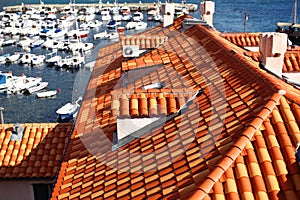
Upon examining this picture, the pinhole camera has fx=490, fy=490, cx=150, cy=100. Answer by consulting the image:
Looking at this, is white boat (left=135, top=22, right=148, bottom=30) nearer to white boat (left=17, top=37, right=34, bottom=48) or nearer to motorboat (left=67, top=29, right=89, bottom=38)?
motorboat (left=67, top=29, right=89, bottom=38)

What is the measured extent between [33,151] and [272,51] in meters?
7.06

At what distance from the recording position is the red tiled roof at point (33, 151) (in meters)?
12.6

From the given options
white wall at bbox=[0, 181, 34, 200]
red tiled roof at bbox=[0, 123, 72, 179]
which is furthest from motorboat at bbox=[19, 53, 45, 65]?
white wall at bbox=[0, 181, 34, 200]

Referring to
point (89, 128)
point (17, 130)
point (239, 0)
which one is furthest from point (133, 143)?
point (239, 0)

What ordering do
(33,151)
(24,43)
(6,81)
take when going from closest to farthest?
1. (33,151)
2. (6,81)
3. (24,43)

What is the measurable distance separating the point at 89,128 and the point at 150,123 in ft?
6.74

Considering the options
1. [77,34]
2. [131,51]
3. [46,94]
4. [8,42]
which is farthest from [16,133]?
[8,42]

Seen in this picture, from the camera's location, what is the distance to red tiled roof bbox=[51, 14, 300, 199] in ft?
20.5

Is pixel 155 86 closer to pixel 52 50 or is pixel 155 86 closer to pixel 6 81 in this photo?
pixel 6 81

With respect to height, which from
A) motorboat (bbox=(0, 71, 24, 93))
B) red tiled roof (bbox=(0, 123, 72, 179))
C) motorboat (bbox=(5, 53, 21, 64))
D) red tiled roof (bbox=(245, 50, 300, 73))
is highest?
red tiled roof (bbox=(245, 50, 300, 73))

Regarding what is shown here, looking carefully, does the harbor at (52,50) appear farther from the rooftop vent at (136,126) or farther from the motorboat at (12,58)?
the rooftop vent at (136,126)

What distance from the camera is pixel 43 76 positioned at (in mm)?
51188

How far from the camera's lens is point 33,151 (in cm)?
1342

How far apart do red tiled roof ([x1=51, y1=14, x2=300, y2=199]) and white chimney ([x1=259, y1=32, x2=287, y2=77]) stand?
0.63m
